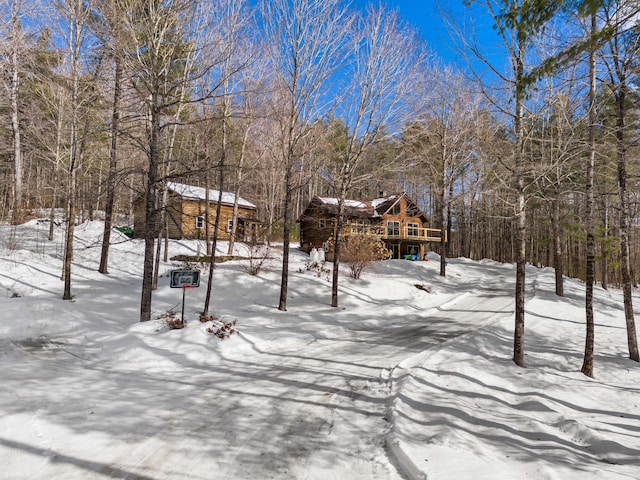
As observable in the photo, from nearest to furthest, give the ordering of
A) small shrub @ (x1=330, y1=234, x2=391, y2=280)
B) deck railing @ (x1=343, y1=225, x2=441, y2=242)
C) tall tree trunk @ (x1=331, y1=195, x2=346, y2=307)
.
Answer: tall tree trunk @ (x1=331, y1=195, x2=346, y2=307)
small shrub @ (x1=330, y1=234, x2=391, y2=280)
deck railing @ (x1=343, y1=225, x2=441, y2=242)

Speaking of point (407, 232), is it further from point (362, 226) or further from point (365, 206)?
point (362, 226)

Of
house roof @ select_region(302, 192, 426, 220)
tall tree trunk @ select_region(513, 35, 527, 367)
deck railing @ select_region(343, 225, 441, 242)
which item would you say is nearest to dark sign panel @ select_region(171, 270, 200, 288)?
tall tree trunk @ select_region(513, 35, 527, 367)

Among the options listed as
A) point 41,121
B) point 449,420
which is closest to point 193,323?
point 449,420

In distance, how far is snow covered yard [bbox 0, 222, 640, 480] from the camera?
3.92 meters

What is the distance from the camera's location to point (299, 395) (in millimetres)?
6000

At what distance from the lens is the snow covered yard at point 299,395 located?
3922 millimetres

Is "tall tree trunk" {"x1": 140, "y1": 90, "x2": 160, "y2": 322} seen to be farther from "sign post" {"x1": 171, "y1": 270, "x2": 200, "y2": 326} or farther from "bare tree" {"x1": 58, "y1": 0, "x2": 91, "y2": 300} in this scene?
"bare tree" {"x1": 58, "y1": 0, "x2": 91, "y2": 300}

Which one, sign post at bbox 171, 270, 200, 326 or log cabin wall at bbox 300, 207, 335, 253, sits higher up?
log cabin wall at bbox 300, 207, 335, 253

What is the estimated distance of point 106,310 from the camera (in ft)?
38.9

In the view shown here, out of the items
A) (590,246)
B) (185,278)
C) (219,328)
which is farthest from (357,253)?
(590,246)

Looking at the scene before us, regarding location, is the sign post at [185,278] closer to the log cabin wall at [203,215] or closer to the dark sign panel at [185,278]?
the dark sign panel at [185,278]

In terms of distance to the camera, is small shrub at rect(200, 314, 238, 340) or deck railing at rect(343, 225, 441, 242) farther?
deck railing at rect(343, 225, 441, 242)

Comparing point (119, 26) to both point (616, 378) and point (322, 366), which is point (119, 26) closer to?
point (322, 366)

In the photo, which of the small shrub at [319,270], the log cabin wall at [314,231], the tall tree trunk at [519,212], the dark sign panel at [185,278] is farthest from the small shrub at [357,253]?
the dark sign panel at [185,278]
